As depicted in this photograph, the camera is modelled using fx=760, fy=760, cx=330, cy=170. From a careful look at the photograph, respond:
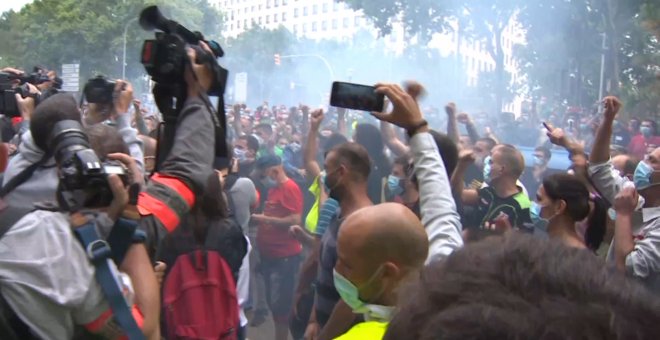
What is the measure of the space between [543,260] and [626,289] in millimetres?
100

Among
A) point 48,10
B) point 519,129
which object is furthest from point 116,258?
point 48,10

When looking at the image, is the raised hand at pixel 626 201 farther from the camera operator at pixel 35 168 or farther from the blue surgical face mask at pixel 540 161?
the blue surgical face mask at pixel 540 161

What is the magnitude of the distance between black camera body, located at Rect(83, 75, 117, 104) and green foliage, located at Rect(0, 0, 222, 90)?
2672cm

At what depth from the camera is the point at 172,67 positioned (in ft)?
7.18

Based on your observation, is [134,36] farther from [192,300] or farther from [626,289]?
[626,289]

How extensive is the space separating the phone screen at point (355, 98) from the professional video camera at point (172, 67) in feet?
1.14

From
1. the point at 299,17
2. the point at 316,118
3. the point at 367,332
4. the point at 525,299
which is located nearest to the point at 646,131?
the point at 316,118

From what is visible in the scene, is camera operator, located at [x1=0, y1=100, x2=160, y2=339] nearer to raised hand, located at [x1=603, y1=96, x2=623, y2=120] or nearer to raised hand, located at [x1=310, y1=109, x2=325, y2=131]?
raised hand, located at [x1=603, y1=96, x2=623, y2=120]

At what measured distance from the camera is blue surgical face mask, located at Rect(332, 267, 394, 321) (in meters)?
2.02

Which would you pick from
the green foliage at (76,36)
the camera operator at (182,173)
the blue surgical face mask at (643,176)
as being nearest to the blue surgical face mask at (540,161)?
the blue surgical face mask at (643,176)

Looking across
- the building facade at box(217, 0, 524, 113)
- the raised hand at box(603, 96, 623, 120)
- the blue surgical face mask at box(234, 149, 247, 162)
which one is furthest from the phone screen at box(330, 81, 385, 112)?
the building facade at box(217, 0, 524, 113)

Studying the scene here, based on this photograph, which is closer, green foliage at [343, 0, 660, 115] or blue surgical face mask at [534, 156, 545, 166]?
blue surgical face mask at [534, 156, 545, 166]

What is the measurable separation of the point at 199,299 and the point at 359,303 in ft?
5.42

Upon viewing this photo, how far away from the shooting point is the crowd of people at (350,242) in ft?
2.89
